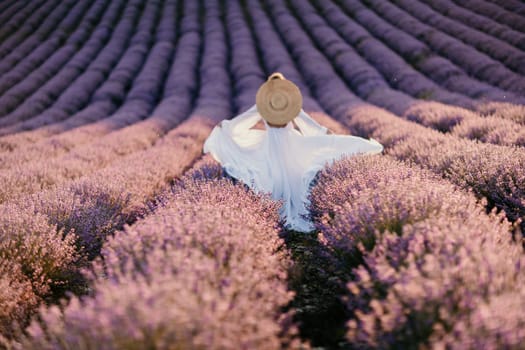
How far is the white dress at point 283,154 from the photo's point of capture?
4.91 meters

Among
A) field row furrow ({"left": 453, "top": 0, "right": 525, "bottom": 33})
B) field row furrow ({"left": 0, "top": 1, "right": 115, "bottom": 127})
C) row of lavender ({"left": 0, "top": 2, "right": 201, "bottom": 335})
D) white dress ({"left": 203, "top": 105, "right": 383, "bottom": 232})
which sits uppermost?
row of lavender ({"left": 0, "top": 2, "right": 201, "bottom": 335})

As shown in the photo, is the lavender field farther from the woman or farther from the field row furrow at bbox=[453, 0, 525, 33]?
the woman

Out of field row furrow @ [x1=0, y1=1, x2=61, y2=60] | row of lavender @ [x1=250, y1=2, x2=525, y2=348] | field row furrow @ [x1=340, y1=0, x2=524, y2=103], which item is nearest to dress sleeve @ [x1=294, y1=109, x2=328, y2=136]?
row of lavender @ [x1=250, y1=2, x2=525, y2=348]

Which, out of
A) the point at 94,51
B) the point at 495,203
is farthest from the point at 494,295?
the point at 94,51

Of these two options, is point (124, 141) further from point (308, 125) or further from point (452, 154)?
point (452, 154)

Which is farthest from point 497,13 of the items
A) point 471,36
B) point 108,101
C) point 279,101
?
point 279,101

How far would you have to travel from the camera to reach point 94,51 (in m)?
16.8

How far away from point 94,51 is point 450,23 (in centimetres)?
1229

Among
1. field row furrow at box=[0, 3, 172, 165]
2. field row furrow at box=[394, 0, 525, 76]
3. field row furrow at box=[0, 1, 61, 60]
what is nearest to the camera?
field row furrow at box=[0, 3, 172, 165]

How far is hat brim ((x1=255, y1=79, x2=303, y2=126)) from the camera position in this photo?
4.87m

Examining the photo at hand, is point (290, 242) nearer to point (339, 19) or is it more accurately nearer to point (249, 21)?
point (339, 19)

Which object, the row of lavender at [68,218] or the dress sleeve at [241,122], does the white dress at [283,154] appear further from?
the row of lavender at [68,218]

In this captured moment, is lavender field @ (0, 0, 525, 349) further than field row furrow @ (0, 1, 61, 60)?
No

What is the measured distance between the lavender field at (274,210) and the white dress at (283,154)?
11.1 inches
